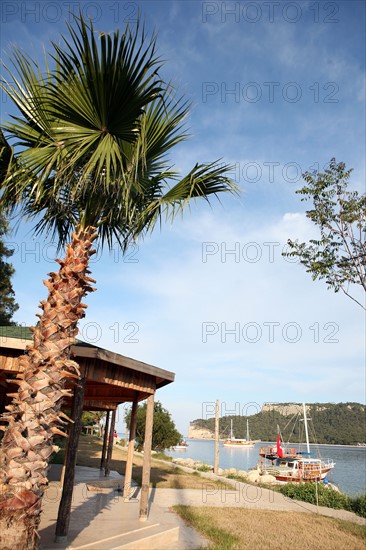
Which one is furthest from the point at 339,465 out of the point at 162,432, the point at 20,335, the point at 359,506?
the point at 20,335

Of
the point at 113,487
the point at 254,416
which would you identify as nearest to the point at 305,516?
the point at 113,487

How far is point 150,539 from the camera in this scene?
275 inches

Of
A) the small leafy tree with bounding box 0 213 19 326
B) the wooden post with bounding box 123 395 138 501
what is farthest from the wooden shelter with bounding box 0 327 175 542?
the small leafy tree with bounding box 0 213 19 326

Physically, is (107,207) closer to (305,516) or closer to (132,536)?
(132,536)

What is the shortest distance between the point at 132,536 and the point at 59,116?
7058 mm

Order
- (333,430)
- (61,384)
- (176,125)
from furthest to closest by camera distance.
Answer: (333,430) < (176,125) < (61,384)

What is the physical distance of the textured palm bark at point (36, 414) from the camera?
3.95 metres

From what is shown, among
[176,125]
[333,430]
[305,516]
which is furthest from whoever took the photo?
[333,430]

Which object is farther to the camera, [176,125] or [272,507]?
[272,507]

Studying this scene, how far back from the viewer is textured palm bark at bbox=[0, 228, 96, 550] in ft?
13.0

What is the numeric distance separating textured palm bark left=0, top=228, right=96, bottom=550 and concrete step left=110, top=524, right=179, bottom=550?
9.78ft

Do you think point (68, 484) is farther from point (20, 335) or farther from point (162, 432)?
point (162, 432)

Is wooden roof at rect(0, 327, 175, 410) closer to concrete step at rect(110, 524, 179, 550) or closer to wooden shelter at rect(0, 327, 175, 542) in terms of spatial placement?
wooden shelter at rect(0, 327, 175, 542)

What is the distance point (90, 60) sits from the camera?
14.7 ft
